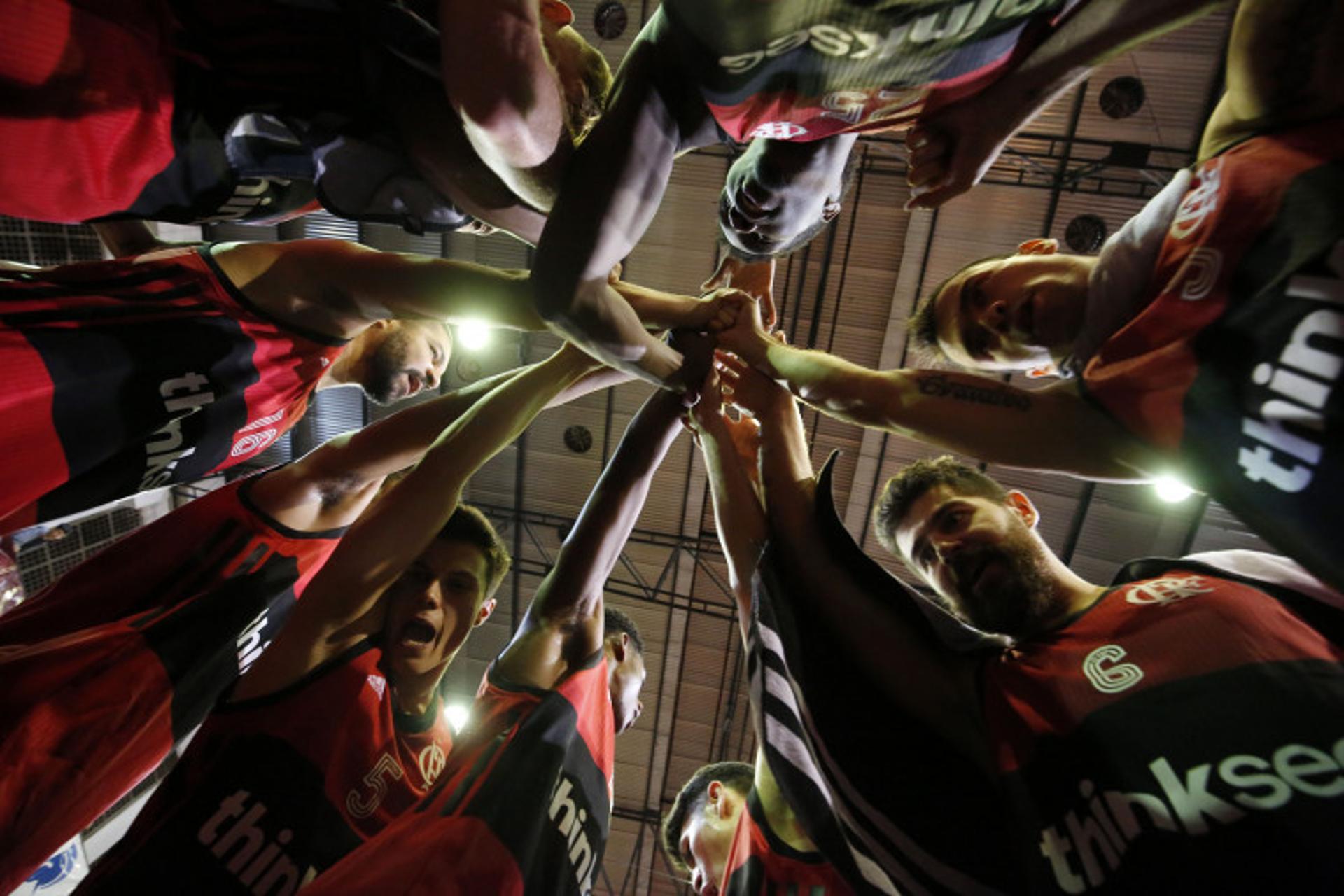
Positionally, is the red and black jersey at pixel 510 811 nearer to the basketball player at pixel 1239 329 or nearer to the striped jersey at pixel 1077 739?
the striped jersey at pixel 1077 739

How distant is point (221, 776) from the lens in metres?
1.82

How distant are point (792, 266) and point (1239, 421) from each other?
768 centimetres

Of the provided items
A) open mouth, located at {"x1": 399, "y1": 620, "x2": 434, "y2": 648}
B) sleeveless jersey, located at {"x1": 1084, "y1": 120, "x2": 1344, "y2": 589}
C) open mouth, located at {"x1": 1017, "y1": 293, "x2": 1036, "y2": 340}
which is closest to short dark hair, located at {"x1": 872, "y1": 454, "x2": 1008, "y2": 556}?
open mouth, located at {"x1": 1017, "y1": 293, "x2": 1036, "y2": 340}

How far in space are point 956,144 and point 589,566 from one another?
1.95 metres

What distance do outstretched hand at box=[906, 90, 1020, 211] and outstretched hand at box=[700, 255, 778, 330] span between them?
1.02 m

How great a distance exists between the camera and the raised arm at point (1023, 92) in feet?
4.57

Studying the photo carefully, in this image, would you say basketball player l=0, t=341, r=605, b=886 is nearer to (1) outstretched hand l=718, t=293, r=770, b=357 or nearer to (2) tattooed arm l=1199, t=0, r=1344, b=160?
(1) outstretched hand l=718, t=293, r=770, b=357

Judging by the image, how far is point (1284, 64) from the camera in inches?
46.3

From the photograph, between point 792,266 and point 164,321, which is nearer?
point 164,321

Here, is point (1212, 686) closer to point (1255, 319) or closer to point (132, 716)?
point (1255, 319)

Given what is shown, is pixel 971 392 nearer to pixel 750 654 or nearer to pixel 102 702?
pixel 750 654

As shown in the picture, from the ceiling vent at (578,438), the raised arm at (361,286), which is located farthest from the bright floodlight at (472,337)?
the raised arm at (361,286)

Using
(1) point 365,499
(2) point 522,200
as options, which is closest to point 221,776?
(1) point 365,499

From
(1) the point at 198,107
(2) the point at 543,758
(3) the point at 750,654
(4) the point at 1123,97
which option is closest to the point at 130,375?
→ (1) the point at 198,107
